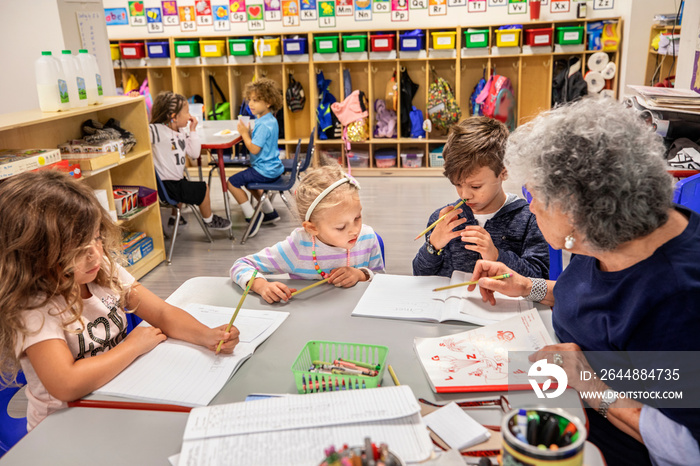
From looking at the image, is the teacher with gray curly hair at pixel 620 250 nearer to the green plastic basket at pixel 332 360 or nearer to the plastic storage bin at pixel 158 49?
the green plastic basket at pixel 332 360

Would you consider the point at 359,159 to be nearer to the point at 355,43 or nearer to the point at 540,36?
the point at 355,43

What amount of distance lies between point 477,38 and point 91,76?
4.43 meters

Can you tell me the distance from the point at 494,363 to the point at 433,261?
754 millimetres

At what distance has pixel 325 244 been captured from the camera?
2.04 meters

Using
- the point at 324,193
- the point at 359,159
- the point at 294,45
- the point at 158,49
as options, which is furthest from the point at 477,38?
the point at 324,193

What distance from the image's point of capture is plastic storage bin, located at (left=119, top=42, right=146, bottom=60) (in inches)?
282

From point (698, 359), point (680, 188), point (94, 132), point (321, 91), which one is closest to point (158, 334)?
point (698, 359)

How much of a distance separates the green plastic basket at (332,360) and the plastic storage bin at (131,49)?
6.86 meters

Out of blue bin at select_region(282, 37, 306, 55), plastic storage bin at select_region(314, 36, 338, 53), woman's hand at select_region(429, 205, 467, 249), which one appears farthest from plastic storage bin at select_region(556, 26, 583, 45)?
woman's hand at select_region(429, 205, 467, 249)

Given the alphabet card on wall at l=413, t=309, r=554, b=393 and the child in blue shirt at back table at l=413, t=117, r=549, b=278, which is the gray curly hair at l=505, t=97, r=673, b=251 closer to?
the alphabet card on wall at l=413, t=309, r=554, b=393

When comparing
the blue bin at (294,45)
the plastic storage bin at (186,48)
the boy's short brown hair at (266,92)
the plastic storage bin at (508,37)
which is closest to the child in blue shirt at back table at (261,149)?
the boy's short brown hair at (266,92)

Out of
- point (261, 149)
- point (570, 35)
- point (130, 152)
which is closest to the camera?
point (130, 152)

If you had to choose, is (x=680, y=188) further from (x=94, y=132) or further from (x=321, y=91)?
(x=321, y=91)

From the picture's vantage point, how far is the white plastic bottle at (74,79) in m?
3.43
